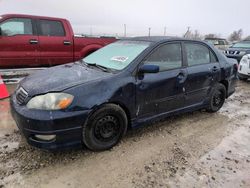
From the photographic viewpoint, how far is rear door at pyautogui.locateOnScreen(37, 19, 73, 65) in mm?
6785

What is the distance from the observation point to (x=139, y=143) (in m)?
3.56

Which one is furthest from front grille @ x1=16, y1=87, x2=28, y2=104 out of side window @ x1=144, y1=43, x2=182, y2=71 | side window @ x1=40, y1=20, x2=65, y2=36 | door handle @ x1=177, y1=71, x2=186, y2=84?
side window @ x1=40, y1=20, x2=65, y2=36

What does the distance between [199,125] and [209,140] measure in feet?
1.96

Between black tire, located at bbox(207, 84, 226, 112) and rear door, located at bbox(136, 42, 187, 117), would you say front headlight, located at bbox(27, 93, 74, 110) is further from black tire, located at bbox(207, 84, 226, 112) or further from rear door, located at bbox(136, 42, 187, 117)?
black tire, located at bbox(207, 84, 226, 112)

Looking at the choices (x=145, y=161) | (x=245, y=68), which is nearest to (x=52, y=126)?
(x=145, y=161)

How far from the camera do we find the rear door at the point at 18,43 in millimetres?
6262

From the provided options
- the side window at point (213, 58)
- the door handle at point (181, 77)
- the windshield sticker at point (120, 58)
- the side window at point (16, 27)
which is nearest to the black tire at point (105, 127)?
the windshield sticker at point (120, 58)

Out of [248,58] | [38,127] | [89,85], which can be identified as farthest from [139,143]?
[248,58]

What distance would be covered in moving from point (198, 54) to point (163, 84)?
3.98ft

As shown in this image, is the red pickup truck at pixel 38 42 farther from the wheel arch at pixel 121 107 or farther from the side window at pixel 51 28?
the wheel arch at pixel 121 107

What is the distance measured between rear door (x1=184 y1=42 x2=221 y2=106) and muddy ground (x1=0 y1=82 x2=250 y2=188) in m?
0.61

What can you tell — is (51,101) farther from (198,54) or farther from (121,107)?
(198,54)

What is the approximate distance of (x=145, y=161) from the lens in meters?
3.10

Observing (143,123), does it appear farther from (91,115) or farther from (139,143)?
(91,115)
